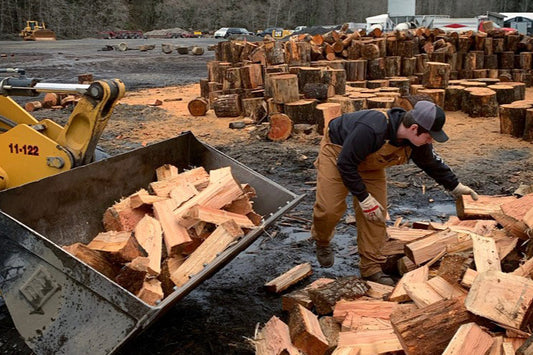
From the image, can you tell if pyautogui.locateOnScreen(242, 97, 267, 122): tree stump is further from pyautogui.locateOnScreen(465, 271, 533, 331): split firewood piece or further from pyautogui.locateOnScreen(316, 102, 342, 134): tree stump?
pyautogui.locateOnScreen(465, 271, 533, 331): split firewood piece

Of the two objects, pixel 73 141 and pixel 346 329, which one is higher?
pixel 73 141

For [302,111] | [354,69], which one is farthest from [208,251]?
[354,69]

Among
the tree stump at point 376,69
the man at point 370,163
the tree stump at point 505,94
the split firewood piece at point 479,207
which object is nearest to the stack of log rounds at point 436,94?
the tree stump at point 505,94

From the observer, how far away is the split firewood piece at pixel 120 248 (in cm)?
316

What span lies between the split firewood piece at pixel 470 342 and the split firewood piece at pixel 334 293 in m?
1.08

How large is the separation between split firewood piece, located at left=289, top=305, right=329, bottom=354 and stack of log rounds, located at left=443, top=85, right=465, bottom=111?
8883 millimetres

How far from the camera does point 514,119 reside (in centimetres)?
845

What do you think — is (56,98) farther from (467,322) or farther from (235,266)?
(467,322)

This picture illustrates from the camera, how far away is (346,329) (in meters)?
3.10

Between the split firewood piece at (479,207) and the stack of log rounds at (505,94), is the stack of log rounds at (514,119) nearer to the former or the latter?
the stack of log rounds at (505,94)

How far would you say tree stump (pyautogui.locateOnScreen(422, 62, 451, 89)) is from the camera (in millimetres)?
10859

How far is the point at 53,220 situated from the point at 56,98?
9582 millimetres

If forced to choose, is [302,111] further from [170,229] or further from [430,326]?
[430,326]

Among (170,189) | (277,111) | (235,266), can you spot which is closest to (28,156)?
(170,189)
